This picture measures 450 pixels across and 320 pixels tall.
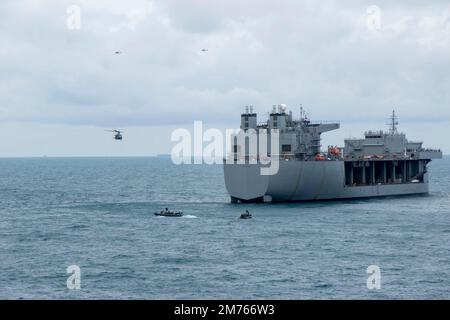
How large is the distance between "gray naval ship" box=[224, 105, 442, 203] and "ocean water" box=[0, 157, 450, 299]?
2.91 meters

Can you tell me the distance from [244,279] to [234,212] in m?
42.1

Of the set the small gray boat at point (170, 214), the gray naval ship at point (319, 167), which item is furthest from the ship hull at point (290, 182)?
the small gray boat at point (170, 214)

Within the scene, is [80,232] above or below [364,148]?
below

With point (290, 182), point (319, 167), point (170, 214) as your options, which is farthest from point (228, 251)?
point (319, 167)

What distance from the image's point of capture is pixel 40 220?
8950 cm

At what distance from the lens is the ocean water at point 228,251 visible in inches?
1918

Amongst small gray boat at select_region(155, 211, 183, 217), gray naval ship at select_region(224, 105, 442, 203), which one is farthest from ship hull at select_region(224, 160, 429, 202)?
small gray boat at select_region(155, 211, 183, 217)

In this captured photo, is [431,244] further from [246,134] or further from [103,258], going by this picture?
[246,134]

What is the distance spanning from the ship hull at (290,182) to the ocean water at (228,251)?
7.01ft

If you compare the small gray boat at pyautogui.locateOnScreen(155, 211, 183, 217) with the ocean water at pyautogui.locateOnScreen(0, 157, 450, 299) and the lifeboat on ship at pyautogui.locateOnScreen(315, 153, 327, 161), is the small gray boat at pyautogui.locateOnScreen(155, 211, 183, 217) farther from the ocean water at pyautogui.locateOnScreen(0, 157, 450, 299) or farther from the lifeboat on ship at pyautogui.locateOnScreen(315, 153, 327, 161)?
the lifeboat on ship at pyautogui.locateOnScreen(315, 153, 327, 161)
